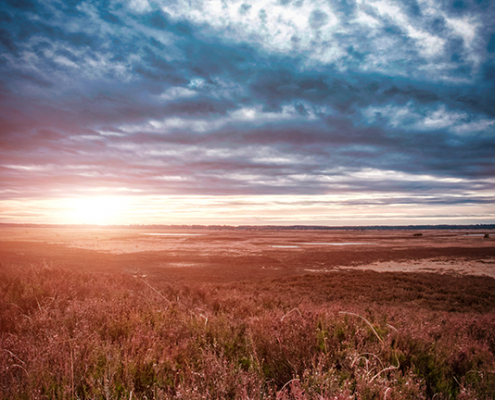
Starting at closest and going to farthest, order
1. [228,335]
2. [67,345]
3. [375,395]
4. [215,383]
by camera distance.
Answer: [375,395]
[215,383]
[67,345]
[228,335]

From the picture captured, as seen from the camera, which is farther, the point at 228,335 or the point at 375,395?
the point at 228,335

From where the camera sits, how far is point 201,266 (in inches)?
1281

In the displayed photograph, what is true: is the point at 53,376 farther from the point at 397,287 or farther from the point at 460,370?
the point at 397,287

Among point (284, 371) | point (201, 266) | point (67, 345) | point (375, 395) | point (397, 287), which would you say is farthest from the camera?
point (201, 266)

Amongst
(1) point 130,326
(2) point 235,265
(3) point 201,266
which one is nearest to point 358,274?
(2) point 235,265

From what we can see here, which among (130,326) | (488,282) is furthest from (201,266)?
(130,326)

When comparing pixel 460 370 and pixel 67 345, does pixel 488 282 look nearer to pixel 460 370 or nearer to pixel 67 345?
pixel 460 370

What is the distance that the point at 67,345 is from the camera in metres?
4.17

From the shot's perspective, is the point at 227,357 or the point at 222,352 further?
the point at 227,357

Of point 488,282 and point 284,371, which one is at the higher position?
point 284,371

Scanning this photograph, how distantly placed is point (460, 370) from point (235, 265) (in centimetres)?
3001

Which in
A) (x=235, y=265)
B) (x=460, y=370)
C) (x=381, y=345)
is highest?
(x=381, y=345)

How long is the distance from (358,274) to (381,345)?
69.5ft

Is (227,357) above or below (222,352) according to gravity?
below
